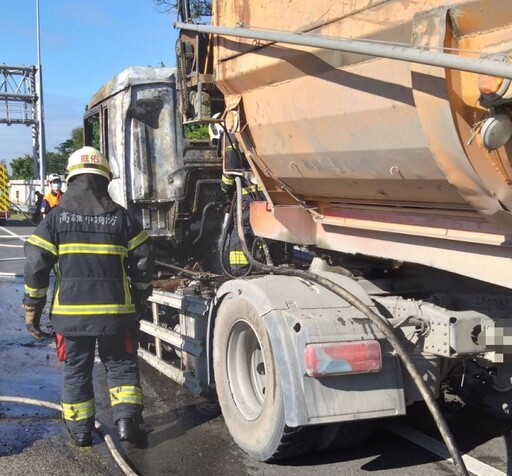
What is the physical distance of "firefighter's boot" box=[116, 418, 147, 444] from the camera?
4.14 meters

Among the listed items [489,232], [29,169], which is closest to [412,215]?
[489,232]

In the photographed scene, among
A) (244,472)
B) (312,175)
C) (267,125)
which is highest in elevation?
(267,125)

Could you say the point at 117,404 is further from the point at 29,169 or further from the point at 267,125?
the point at 29,169

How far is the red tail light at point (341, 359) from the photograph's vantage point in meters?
3.25

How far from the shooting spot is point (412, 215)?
10.7 feet

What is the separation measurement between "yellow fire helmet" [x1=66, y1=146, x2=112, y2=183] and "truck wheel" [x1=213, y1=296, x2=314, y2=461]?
1.14 metres

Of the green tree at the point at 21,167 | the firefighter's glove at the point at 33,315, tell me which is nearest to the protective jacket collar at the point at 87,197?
the firefighter's glove at the point at 33,315

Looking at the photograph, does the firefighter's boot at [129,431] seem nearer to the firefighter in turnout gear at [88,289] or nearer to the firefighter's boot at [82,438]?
the firefighter in turnout gear at [88,289]

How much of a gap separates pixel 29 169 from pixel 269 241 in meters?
51.6

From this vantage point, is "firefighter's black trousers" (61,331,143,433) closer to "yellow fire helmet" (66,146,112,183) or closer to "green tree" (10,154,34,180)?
"yellow fire helmet" (66,146,112,183)

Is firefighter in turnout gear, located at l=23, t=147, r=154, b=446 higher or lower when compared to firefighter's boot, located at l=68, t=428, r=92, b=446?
higher

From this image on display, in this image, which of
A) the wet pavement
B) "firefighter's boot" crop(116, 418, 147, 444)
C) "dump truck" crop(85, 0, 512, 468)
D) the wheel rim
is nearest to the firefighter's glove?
the wet pavement

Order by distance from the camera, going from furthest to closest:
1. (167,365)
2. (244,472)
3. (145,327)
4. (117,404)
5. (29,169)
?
(29,169) → (145,327) → (167,365) → (117,404) → (244,472)

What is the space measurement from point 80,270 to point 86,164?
26.0 inches
